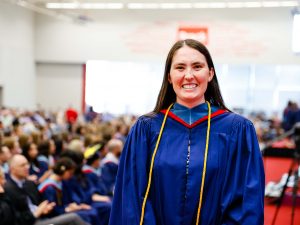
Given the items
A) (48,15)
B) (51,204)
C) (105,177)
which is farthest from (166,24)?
(51,204)

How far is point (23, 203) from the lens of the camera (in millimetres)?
4477

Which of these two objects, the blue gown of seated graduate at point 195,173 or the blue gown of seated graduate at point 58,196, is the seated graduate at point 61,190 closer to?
the blue gown of seated graduate at point 58,196

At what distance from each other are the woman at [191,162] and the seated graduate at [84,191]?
11.5 feet

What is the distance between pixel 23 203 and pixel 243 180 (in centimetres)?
308

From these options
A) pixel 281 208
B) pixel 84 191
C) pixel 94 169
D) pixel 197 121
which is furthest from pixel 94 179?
pixel 197 121

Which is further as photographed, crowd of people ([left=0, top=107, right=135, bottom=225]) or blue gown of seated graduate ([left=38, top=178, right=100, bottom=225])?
blue gown of seated graduate ([left=38, top=178, right=100, bottom=225])

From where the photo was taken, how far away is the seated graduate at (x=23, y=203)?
423 centimetres

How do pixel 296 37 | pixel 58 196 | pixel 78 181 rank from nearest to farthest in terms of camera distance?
pixel 58 196 → pixel 78 181 → pixel 296 37

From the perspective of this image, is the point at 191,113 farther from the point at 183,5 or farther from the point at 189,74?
the point at 183,5

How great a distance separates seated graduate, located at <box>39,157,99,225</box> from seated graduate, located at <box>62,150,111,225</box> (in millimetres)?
136

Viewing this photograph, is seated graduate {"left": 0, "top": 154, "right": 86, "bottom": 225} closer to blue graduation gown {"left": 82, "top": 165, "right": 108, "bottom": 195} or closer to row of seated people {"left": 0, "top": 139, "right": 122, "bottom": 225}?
row of seated people {"left": 0, "top": 139, "right": 122, "bottom": 225}

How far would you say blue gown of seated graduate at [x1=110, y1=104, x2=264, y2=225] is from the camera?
6.41 ft

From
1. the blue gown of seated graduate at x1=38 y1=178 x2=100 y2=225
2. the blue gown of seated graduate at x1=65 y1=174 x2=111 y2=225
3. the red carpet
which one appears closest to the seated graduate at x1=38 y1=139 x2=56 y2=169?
the blue gown of seated graduate at x1=65 y1=174 x2=111 y2=225

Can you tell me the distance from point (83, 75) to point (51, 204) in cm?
1493
